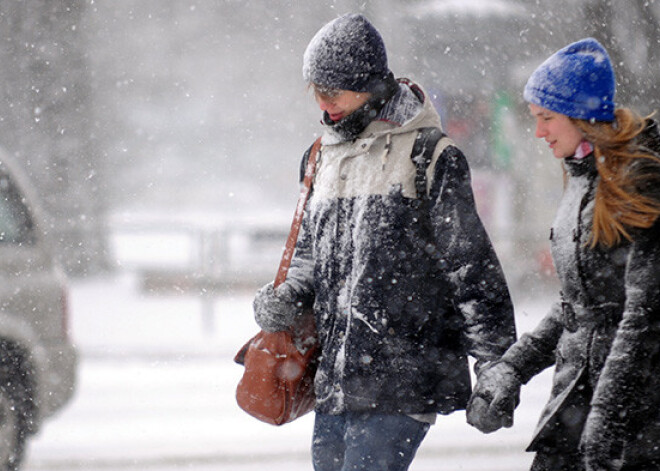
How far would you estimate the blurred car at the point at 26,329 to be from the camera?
4.59 m

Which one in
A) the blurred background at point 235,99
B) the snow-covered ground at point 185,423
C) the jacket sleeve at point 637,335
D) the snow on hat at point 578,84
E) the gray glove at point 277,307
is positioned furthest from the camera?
the blurred background at point 235,99

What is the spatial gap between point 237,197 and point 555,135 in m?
26.8

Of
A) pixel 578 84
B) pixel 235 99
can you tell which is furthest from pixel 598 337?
pixel 235 99

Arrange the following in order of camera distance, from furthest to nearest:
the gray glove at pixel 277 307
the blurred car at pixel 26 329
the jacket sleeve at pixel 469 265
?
the blurred car at pixel 26 329 → the gray glove at pixel 277 307 → the jacket sleeve at pixel 469 265

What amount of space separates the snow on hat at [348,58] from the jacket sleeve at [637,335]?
93 cm

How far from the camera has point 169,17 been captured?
21219 mm

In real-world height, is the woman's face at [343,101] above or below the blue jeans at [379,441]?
above

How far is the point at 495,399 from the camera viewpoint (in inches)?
87.0

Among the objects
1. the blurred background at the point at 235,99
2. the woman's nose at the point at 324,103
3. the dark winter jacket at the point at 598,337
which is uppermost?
the woman's nose at the point at 324,103

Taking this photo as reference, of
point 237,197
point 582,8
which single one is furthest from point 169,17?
point 582,8

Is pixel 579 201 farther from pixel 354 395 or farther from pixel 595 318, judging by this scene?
pixel 354 395

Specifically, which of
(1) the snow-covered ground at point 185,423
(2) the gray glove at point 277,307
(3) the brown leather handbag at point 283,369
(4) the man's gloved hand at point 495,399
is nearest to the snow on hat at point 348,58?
(3) the brown leather handbag at point 283,369

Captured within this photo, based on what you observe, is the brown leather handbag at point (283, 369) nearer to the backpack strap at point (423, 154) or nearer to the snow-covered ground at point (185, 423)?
the backpack strap at point (423, 154)

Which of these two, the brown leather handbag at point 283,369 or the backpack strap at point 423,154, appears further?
the brown leather handbag at point 283,369
